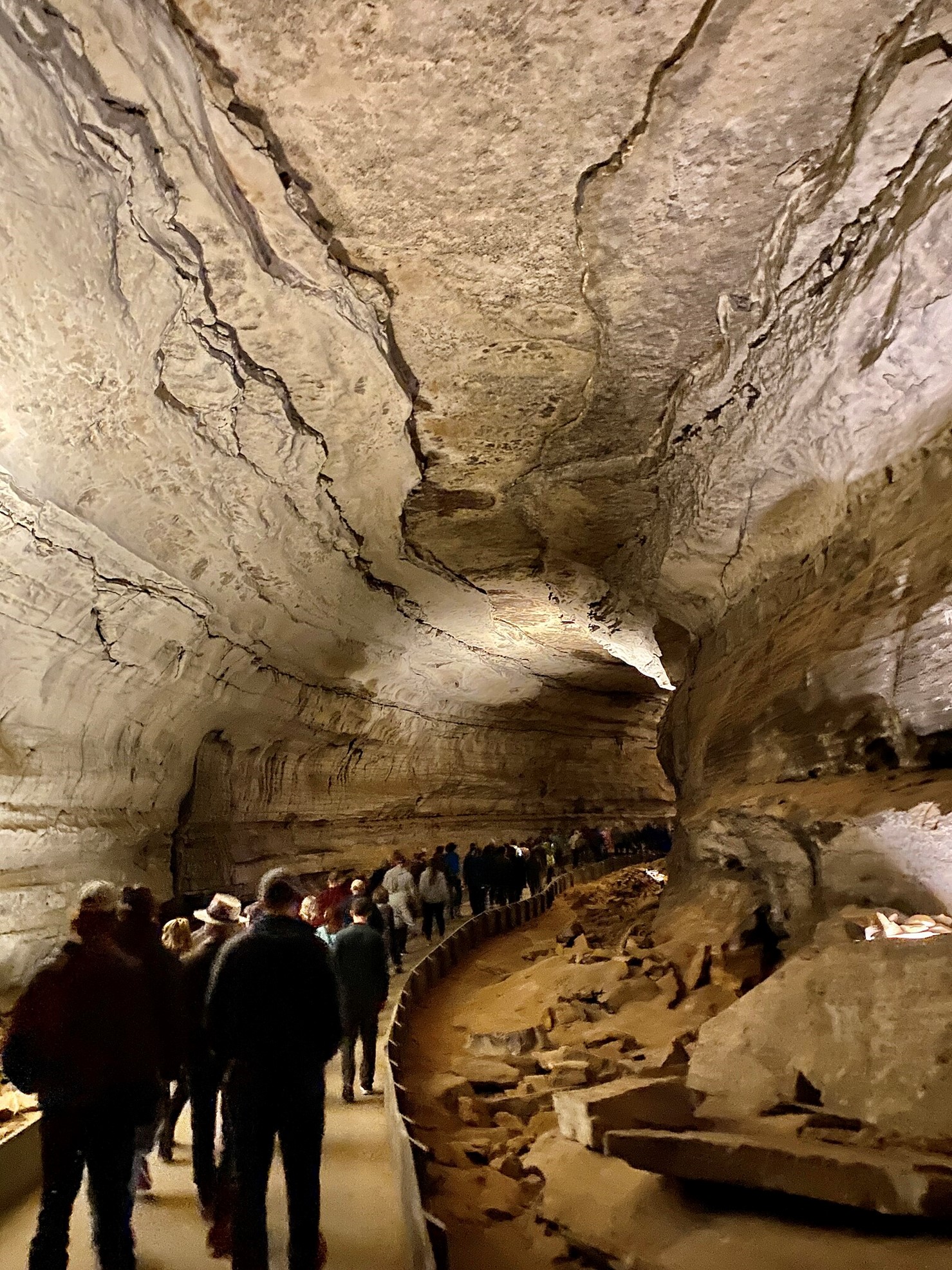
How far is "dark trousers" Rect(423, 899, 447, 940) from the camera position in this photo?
1162 cm

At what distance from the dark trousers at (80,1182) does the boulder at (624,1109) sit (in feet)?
7.24

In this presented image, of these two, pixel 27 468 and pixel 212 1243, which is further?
pixel 27 468

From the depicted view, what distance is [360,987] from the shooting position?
5637 mm

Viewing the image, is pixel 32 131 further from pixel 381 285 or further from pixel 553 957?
pixel 553 957

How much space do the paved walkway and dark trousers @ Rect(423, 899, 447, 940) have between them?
6.60 m

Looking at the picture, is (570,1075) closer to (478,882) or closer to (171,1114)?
(171,1114)

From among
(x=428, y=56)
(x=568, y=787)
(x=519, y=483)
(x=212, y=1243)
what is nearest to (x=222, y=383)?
(x=428, y=56)

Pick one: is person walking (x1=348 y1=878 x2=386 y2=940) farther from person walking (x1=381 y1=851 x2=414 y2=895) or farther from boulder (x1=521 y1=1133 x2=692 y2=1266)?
person walking (x1=381 y1=851 x2=414 y2=895)

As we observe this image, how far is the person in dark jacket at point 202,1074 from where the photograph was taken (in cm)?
397

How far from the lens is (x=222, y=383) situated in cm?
624

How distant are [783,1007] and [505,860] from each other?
9608mm

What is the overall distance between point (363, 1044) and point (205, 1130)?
1.93 m

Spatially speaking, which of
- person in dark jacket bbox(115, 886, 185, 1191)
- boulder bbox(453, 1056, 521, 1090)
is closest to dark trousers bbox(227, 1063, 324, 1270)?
person in dark jacket bbox(115, 886, 185, 1191)

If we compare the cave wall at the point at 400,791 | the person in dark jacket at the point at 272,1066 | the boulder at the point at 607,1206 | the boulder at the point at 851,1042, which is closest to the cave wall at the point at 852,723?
the boulder at the point at 851,1042
